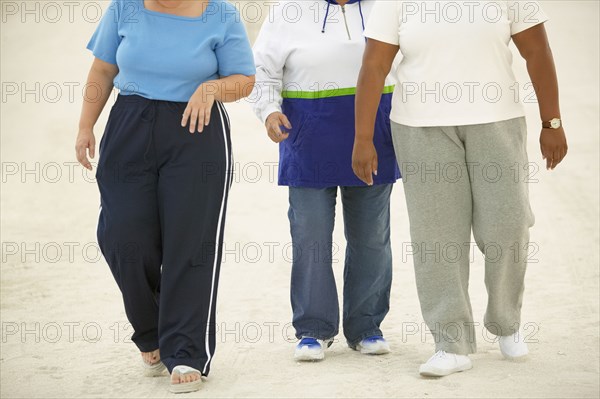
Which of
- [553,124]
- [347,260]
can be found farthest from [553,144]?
[347,260]

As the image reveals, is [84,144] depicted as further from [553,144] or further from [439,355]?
[553,144]

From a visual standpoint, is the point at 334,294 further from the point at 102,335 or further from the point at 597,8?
the point at 597,8

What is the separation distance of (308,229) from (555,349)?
1.31 meters

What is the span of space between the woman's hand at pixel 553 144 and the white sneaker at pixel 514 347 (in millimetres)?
804

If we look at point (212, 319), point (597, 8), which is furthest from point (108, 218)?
point (597, 8)

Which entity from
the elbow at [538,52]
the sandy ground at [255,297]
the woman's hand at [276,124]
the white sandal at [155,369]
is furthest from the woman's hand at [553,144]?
the white sandal at [155,369]

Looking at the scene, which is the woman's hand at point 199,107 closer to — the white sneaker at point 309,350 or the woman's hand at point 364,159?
the woman's hand at point 364,159

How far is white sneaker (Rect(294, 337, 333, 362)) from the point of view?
15.6 ft

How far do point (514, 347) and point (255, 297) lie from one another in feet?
7.09

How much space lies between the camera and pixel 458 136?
4320 millimetres

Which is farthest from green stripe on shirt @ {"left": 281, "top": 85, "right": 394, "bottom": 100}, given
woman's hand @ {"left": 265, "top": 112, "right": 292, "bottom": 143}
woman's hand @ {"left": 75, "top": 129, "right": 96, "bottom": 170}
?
woman's hand @ {"left": 75, "top": 129, "right": 96, "bottom": 170}

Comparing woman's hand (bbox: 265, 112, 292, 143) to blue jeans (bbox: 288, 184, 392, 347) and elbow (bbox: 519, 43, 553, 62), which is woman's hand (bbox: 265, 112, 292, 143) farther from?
elbow (bbox: 519, 43, 553, 62)

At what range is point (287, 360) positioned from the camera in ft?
15.8

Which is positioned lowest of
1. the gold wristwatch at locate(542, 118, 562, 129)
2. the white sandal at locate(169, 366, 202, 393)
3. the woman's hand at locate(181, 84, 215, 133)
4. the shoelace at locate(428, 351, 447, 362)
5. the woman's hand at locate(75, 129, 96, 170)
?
the white sandal at locate(169, 366, 202, 393)
